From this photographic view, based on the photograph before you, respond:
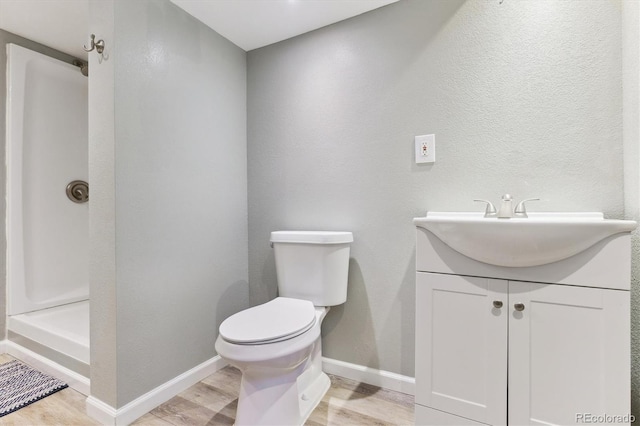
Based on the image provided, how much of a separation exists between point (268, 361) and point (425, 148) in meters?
1.18

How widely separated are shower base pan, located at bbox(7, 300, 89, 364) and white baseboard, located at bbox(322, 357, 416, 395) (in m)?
1.26

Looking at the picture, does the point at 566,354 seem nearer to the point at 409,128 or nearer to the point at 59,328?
the point at 409,128

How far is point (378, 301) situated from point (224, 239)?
3.21 ft

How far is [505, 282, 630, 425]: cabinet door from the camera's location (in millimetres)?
945

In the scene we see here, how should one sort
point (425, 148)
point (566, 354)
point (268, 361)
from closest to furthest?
point (566, 354) → point (268, 361) → point (425, 148)

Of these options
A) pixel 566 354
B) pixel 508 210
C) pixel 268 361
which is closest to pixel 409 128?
pixel 508 210

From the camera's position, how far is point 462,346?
114cm

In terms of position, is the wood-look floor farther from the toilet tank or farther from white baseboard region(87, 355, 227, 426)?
the toilet tank

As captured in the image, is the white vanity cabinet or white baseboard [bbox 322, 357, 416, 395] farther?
white baseboard [bbox 322, 357, 416, 395]

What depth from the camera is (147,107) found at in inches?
57.8

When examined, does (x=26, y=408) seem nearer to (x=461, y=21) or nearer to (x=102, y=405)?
(x=102, y=405)

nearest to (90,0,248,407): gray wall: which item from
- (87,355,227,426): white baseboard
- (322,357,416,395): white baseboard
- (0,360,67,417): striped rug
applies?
(87,355,227,426): white baseboard

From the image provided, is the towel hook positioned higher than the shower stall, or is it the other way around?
the towel hook

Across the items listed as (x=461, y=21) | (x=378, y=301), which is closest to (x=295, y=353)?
(x=378, y=301)
